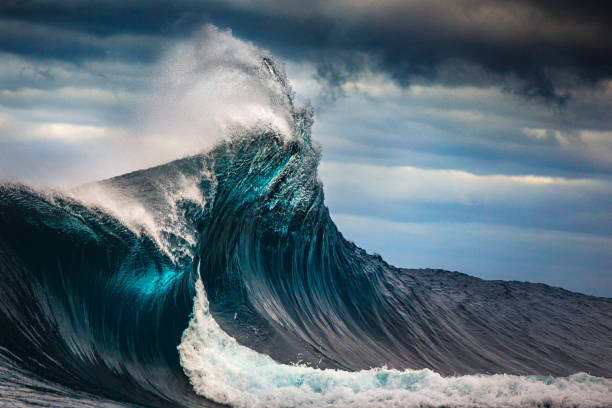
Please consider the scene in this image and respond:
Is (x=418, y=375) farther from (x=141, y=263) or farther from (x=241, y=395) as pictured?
(x=141, y=263)

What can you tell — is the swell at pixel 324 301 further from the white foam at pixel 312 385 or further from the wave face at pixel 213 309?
the white foam at pixel 312 385

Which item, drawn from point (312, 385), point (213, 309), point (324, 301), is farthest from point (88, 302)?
point (324, 301)

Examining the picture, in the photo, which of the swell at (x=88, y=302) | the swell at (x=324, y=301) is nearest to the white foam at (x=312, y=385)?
the swell at (x=88, y=302)

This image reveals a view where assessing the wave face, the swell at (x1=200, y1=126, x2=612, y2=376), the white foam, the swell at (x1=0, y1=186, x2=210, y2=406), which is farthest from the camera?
the swell at (x1=200, y1=126, x2=612, y2=376)

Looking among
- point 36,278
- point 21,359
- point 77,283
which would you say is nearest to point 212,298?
point 77,283

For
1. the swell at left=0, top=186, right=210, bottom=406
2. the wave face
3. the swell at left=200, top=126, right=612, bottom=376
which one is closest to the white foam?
the wave face

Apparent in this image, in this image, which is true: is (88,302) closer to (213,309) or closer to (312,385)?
(213,309)

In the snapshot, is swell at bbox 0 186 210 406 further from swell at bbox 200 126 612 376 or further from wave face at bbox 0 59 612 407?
swell at bbox 200 126 612 376
